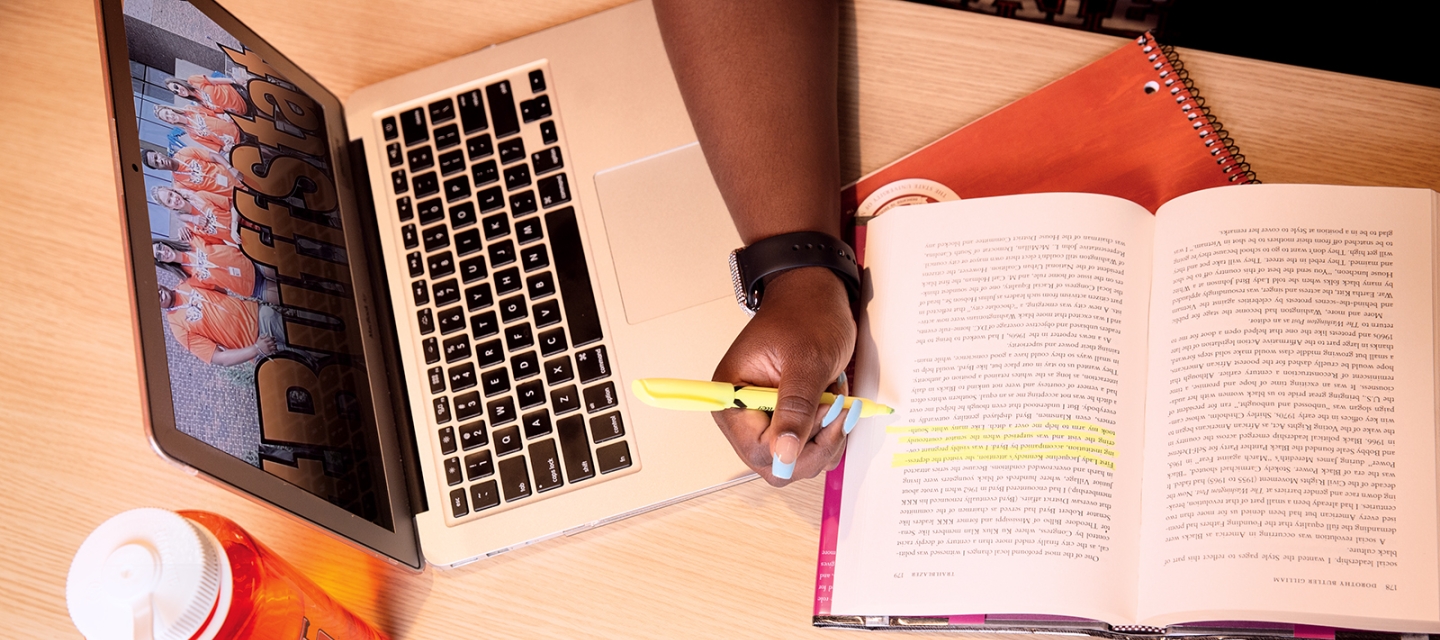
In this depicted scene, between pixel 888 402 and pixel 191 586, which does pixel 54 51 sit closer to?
pixel 191 586

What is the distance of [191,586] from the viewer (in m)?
0.48

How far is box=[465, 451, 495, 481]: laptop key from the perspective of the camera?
0.71m

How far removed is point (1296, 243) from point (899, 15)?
1.22ft

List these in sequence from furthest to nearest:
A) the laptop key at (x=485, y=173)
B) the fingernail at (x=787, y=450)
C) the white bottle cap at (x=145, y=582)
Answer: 1. the laptop key at (x=485, y=173)
2. the fingernail at (x=787, y=450)
3. the white bottle cap at (x=145, y=582)

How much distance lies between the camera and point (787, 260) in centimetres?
66

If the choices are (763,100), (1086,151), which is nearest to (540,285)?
(763,100)

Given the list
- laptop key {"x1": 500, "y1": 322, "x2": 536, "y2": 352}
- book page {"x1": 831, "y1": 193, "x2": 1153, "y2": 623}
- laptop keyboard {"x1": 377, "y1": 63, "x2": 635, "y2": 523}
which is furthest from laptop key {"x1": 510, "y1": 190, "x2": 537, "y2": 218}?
book page {"x1": 831, "y1": 193, "x2": 1153, "y2": 623}

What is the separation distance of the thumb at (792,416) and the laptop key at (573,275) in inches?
7.6

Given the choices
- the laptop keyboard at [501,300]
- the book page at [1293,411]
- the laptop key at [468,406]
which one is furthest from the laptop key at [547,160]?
the book page at [1293,411]

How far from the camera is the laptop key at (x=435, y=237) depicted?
2.57ft

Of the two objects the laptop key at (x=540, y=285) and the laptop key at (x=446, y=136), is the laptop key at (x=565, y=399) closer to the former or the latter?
the laptop key at (x=540, y=285)

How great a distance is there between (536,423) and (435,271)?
0.58ft

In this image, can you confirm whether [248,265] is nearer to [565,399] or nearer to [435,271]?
[435,271]

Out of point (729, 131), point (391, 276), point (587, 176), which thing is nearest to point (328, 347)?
point (391, 276)
